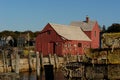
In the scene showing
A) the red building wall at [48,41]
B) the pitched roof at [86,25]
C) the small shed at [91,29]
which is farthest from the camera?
the pitched roof at [86,25]

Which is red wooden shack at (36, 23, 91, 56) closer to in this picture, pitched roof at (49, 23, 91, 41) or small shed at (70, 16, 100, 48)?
pitched roof at (49, 23, 91, 41)

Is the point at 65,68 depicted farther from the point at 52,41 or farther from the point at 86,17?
the point at 86,17

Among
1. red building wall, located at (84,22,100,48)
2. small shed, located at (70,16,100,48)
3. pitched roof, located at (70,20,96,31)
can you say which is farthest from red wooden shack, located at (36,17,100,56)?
pitched roof, located at (70,20,96,31)

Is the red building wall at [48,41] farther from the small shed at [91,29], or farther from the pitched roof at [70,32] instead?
the small shed at [91,29]

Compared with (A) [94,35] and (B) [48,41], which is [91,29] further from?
(B) [48,41]

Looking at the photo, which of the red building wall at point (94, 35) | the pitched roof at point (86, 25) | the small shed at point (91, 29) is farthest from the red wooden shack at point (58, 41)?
the pitched roof at point (86, 25)

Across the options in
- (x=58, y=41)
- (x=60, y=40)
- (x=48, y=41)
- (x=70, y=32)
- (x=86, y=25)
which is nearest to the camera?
(x=60, y=40)

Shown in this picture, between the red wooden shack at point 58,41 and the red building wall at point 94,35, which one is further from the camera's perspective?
the red building wall at point 94,35

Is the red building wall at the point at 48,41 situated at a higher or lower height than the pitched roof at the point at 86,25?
lower

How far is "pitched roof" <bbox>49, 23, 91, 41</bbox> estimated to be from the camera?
57.6 metres

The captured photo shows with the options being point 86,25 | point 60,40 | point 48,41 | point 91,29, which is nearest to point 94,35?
point 91,29

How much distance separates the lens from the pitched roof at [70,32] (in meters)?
57.6

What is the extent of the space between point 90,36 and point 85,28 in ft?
8.91

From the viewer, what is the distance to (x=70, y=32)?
60.7m
